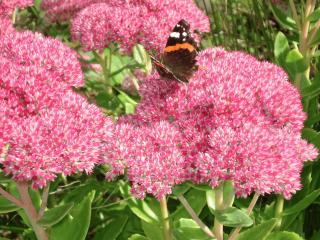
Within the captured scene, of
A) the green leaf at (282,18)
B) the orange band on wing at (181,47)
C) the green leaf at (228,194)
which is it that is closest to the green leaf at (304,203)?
the green leaf at (228,194)

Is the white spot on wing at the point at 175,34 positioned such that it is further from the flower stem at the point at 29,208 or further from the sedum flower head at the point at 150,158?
the flower stem at the point at 29,208

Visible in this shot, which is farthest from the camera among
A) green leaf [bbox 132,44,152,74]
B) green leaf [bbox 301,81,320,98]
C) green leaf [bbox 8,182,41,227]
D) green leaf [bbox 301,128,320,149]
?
green leaf [bbox 132,44,152,74]

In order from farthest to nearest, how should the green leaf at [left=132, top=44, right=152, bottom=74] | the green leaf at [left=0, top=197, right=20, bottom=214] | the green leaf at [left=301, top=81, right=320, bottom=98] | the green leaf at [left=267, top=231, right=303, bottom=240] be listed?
the green leaf at [left=132, top=44, right=152, bottom=74] → the green leaf at [left=301, top=81, right=320, bottom=98] → the green leaf at [left=0, top=197, right=20, bottom=214] → the green leaf at [left=267, top=231, right=303, bottom=240]

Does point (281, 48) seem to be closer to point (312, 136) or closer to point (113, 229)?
point (312, 136)

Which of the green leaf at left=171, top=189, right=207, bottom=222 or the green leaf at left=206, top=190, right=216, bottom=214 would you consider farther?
the green leaf at left=171, top=189, right=207, bottom=222

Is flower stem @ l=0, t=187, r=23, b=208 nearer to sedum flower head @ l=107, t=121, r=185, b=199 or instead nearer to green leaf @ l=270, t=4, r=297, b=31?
sedum flower head @ l=107, t=121, r=185, b=199

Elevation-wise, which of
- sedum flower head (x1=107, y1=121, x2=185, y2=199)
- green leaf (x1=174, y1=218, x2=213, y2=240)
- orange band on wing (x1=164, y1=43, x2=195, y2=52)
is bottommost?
green leaf (x1=174, y1=218, x2=213, y2=240)

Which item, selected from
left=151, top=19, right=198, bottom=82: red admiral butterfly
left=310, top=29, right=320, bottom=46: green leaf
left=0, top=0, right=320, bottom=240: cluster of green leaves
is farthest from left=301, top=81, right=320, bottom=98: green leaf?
left=151, top=19, right=198, bottom=82: red admiral butterfly

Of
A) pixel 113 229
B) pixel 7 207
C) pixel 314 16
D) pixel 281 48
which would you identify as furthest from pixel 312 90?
pixel 7 207
